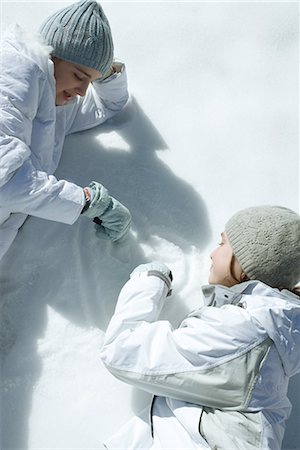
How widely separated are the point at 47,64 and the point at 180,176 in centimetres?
55

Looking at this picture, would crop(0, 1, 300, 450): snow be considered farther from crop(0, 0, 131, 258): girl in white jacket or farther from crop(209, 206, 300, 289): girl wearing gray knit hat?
crop(209, 206, 300, 289): girl wearing gray knit hat

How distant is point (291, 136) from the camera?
2.02m

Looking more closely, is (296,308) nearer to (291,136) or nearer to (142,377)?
(142,377)

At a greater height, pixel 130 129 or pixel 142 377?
pixel 130 129

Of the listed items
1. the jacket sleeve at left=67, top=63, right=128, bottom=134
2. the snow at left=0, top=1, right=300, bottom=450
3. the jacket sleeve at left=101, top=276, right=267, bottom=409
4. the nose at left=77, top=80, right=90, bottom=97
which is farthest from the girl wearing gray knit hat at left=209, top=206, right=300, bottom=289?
the jacket sleeve at left=67, top=63, right=128, bottom=134

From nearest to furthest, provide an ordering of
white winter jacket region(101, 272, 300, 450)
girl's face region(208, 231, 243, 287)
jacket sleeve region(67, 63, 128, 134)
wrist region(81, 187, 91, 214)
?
white winter jacket region(101, 272, 300, 450), girl's face region(208, 231, 243, 287), wrist region(81, 187, 91, 214), jacket sleeve region(67, 63, 128, 134)

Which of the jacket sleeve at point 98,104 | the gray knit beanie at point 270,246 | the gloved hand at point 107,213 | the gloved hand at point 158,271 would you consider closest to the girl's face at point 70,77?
the jacket sleeve at point 98,104

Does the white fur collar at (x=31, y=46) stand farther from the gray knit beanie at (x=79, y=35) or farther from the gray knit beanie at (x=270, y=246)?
the gray knit beanie at (x=270, y=246)

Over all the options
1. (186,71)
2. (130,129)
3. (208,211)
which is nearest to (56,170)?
(130,129)

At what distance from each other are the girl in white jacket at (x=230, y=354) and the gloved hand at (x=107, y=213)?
0.34m

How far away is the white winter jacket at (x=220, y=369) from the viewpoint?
1273mm

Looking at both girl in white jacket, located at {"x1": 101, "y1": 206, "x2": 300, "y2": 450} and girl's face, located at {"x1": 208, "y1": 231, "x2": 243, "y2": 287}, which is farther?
girl's face, located at {"x1": 208, "y1": 231, "x2": 243, "y2": 287}

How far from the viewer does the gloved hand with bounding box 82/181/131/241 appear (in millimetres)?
1637

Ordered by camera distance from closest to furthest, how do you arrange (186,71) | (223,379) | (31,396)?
1. (223,379)
2. (31,396)
3. (186,71)
